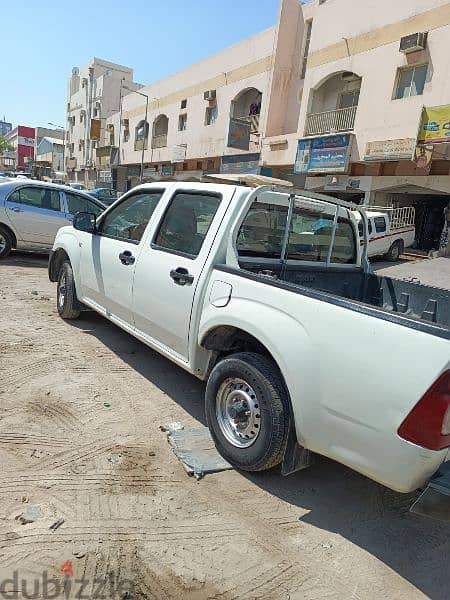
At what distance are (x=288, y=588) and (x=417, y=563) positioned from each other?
0.74 metres

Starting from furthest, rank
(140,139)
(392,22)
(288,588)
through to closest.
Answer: (140,139)
(392,22)
(288,588)

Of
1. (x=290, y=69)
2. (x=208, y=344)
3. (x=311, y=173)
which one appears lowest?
(x=208, y=344)

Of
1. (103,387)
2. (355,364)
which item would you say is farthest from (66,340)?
(355,364)

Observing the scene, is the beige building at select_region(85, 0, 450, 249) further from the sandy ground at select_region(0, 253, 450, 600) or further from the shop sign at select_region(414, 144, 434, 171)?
the sandy ground at select_region(0, 253, 450, 600)

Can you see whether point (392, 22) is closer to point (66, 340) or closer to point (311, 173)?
point (311, 173)

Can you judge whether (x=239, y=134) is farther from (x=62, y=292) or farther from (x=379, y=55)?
(x=62, y=292)

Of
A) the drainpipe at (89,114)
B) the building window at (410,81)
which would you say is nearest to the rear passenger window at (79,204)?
the building window at (410,81)

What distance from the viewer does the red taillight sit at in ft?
6.08

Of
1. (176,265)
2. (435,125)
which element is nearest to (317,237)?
(176,265)

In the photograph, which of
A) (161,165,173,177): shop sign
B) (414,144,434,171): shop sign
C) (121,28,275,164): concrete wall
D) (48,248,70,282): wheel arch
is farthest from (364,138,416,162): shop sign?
(161,165,173,177): shop sign

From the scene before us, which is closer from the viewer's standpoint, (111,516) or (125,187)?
Result: (111,516)

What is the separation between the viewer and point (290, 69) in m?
24.4

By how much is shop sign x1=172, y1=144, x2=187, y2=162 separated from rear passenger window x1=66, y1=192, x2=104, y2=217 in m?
23.6

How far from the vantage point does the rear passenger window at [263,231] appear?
3463 mm
